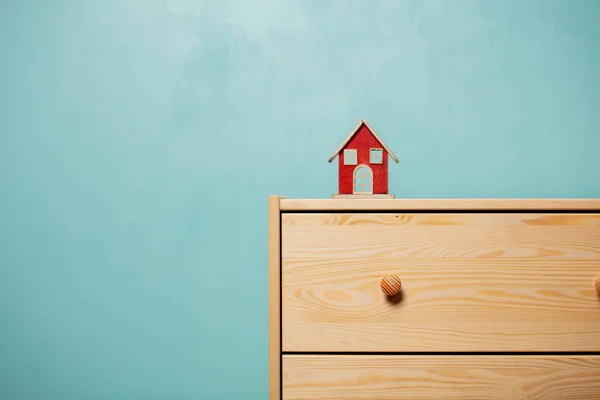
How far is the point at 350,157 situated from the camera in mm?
856

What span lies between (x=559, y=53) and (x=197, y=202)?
112 centimetres

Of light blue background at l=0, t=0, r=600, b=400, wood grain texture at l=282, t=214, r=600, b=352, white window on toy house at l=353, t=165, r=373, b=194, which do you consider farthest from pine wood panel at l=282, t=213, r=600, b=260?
light blue background at l=0, t=0, r=600, b=400

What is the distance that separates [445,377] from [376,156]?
0.41 m

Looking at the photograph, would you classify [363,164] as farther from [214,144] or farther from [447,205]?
[214,144]

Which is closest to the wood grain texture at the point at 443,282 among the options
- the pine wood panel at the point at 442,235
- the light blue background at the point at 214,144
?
the pine wood panel at the point at 442,235

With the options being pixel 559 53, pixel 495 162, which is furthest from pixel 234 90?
pixel 559 53

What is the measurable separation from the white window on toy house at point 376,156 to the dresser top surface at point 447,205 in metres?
0.14

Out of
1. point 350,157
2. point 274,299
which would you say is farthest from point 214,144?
point 274,299

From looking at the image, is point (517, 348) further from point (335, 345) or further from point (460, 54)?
point (460, 54)

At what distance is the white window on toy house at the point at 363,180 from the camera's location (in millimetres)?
854

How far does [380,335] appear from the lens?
2.43ft

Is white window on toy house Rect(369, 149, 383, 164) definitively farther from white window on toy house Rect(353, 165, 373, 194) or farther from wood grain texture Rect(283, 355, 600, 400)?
wood grain texture Rect(283, 355, 600, 400)

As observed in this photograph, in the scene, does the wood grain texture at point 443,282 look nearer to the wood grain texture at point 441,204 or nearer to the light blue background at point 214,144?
the wood grain texture at point 441,204

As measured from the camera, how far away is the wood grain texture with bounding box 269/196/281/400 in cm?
74
